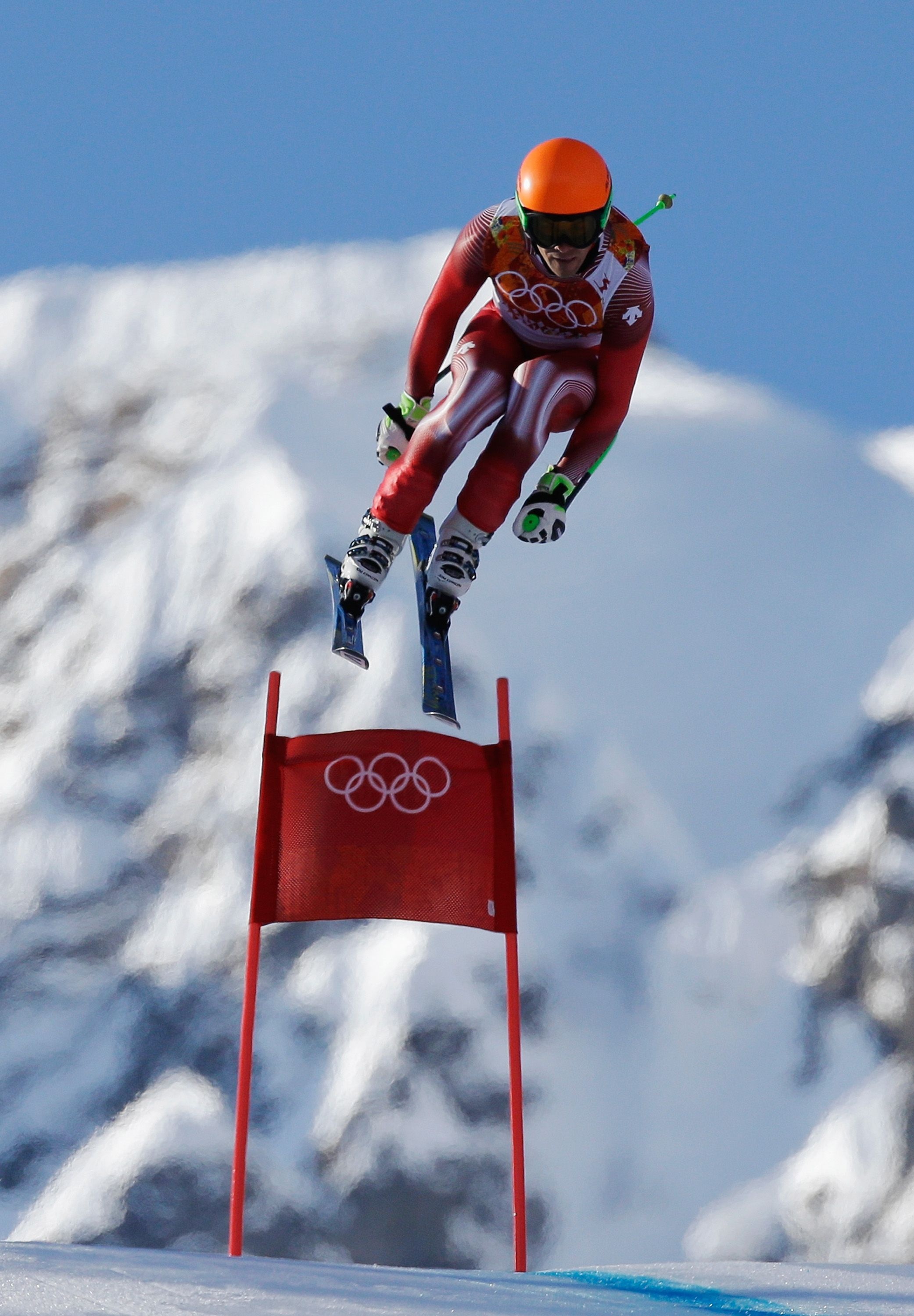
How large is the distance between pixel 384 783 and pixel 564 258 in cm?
231

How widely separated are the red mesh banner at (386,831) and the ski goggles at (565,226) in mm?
2047

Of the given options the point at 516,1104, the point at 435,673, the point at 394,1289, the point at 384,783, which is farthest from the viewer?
the point at 435,673

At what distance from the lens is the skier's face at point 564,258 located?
6145 millimetres

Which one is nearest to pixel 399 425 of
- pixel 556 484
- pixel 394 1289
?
pixel 556 484

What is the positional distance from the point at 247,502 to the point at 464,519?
89.3ft

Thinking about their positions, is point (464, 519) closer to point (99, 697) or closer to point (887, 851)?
point (887, 851)

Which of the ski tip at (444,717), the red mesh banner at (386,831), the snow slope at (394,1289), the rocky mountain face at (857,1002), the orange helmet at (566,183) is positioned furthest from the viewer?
the rocky mountain face at (857,1002)

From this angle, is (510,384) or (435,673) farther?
(435,673)

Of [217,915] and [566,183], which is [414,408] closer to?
[566,183]

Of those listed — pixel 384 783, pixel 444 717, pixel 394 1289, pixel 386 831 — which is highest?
pixel 444 717

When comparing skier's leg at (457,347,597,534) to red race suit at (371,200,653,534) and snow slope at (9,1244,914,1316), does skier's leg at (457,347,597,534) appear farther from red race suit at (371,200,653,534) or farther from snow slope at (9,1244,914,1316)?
snow slope at (9,1244,914,1316)

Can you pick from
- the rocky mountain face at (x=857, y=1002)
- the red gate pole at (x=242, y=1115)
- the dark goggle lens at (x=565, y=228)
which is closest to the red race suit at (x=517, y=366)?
the dark goggle lens at (x=565, y=228)

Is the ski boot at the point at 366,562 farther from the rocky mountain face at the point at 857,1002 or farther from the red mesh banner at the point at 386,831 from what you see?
the rocky mountain face at the point at 857,1002

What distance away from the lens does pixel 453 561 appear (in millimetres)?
6688
